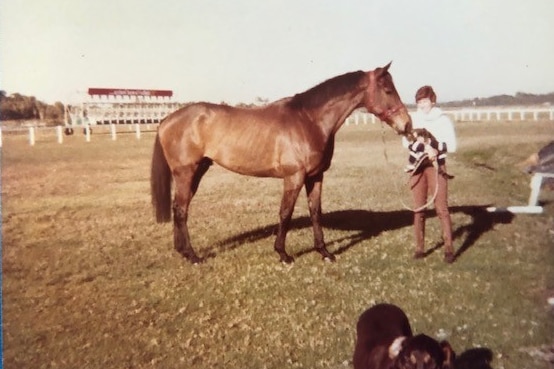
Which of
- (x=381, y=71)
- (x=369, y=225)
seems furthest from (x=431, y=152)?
(x=369, y=225)

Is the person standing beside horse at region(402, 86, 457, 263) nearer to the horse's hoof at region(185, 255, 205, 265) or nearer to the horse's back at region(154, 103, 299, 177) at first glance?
the horse's back at region(154, 103, 299, 177)

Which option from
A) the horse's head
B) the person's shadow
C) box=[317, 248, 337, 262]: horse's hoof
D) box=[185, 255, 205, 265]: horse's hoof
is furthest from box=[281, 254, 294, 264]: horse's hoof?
the person's shadow

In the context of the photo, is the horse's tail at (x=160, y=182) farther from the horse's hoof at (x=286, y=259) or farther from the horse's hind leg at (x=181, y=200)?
the horse's hoof at (x=286, y=259)

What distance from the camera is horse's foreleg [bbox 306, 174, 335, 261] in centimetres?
482

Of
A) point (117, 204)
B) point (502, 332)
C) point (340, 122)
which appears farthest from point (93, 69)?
point (502, 332)

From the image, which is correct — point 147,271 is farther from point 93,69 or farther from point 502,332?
point 502,332

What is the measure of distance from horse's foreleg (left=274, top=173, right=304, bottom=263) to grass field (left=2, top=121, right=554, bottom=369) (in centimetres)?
12

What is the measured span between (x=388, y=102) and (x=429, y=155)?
59 centimetres

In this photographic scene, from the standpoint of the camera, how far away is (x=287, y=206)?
4.74m

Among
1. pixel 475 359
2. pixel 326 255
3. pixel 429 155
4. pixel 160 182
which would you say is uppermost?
pixel 429 155

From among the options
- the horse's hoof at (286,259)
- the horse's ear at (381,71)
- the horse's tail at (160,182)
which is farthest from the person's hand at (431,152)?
the horse's tail at (160,182)

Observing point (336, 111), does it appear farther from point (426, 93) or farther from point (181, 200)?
point (181, 200)

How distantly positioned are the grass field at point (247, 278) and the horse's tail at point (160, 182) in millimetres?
340

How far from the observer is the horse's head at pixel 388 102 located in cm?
432
